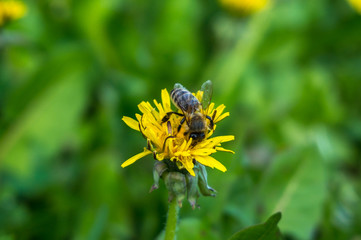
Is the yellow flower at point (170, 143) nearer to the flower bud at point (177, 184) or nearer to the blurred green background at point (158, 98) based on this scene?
the flower bud at point (177, 184)

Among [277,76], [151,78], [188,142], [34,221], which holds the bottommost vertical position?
[188,142]

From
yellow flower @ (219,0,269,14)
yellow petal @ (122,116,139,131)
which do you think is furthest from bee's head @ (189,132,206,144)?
yellow flower @ (219,0,269,14)

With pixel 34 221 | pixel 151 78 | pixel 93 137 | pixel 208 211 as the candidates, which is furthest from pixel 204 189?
pixel 151 78

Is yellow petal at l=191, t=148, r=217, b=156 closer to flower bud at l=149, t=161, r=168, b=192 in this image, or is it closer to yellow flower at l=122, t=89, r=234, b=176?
yellow flower at l=122, t=89, r=234, b=176

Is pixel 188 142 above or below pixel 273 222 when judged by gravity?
above

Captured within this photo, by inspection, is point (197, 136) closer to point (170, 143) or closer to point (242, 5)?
point (170, 143)

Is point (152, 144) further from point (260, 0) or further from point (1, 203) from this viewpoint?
point (260, 0)

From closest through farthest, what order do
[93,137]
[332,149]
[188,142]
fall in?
[188,142]
[93,137]
[332,149]

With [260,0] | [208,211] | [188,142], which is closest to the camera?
[188,142]
